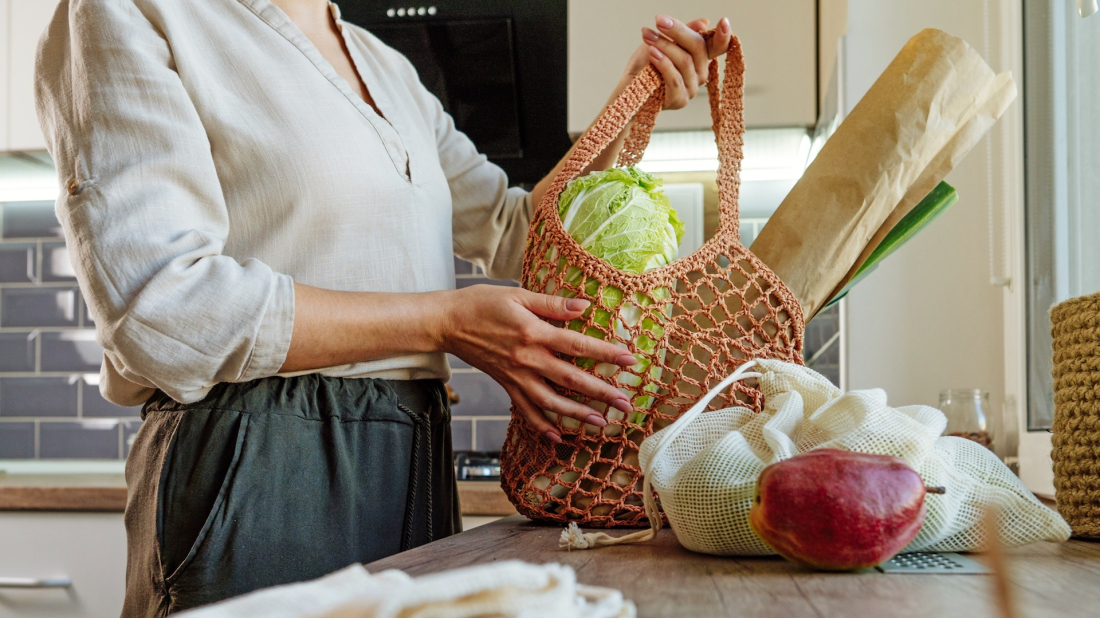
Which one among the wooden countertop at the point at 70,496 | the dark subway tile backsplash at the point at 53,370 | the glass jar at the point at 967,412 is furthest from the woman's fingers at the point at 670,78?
the dark subway tile backsplash at the point at 53,370

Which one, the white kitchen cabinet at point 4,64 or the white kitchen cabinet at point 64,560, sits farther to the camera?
the white kitchen cabinet at point 4,64

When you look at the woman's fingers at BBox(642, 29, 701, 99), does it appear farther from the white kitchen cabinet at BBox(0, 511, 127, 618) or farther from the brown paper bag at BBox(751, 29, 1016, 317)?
the white kitchen cabinet at BBox(0, 511, 127, 618)

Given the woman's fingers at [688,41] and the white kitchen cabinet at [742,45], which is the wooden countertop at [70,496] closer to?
the white kitchen cabinet at [742,45]

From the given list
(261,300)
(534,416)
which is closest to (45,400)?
(261,300)

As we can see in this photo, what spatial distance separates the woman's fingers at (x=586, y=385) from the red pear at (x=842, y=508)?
16cm

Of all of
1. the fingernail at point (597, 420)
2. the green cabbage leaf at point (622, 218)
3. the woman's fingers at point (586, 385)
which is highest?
the green cabbage leaf at point (622, 218)

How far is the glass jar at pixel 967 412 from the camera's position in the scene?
115 centimetres

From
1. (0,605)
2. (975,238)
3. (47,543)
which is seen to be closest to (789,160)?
(975,238)

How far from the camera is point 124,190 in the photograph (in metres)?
0.63

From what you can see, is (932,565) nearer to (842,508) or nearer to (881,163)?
(842,508)

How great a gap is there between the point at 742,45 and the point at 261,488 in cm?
139

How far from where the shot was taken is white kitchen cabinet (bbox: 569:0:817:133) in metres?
1.78

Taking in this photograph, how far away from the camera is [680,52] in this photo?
736mm

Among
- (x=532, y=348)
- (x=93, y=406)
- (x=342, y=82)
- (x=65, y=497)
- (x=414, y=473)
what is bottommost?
(x=65, y=497)
